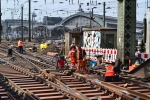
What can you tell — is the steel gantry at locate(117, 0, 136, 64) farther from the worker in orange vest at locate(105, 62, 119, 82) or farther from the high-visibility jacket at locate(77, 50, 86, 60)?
the worker in orange vest at locate(105, 62, 119, 82)

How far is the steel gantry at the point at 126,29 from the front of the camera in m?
15.6

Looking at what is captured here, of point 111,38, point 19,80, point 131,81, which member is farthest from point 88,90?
point 111,38

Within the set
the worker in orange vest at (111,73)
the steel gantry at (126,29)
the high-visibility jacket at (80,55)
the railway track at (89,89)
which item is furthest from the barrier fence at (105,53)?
the worker in orange vest at (111,73)

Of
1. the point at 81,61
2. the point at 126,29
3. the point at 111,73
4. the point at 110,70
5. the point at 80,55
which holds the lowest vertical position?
the point at 111,73

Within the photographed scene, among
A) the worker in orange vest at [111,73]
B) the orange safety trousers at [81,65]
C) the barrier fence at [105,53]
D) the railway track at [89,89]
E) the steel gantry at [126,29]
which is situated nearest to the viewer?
the railway track at [89,89]

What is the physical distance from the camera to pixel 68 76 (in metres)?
12.4

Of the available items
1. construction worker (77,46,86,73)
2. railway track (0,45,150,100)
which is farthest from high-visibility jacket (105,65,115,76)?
construction worker (77,46,86,73)

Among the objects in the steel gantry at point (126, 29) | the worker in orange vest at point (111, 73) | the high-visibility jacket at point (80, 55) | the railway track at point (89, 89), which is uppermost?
the steel gantry at point (126, 29)

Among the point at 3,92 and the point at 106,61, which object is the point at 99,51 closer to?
the point at 106,61

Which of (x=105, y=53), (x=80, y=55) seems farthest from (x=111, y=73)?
(x=105, y=53)

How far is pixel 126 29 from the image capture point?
51.6 ft

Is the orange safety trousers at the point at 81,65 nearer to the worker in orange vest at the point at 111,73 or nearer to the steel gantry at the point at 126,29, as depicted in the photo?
the worker in orange vest at the point at 111,73

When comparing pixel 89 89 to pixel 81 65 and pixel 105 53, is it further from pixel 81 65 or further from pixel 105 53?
pixel 105 53

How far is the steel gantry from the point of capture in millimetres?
15570
